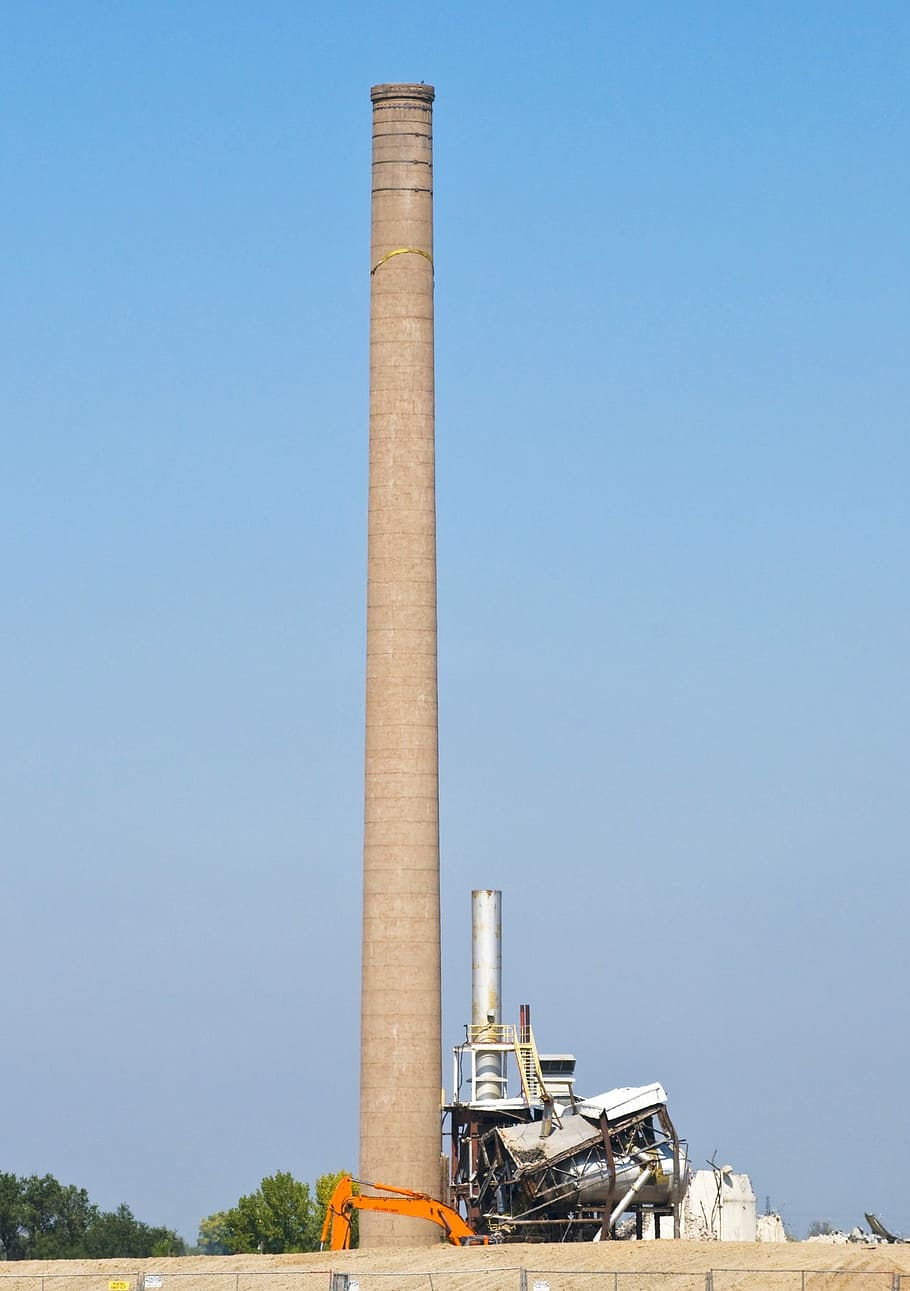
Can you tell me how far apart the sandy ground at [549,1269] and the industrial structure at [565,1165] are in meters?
4.48

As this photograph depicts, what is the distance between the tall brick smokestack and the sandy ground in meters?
3.71

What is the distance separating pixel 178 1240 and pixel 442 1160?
101 meters

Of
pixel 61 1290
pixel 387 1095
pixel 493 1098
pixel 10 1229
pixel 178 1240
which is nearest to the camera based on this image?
pixel 61 1290

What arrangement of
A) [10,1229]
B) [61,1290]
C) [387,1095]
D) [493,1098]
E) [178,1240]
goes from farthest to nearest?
[178,1240] < [10,1229] < [493,1098] < [387,1095] < [61,1290]

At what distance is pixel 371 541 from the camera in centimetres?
6781

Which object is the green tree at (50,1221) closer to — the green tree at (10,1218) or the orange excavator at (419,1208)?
the green tree at (10,1218)

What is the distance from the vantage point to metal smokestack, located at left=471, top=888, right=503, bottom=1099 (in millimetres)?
72744

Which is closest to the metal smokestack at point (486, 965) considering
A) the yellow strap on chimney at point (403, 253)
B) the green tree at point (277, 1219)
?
the yellow strap on chimney at point (403, 253)

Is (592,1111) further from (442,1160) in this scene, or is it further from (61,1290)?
(61,1290)

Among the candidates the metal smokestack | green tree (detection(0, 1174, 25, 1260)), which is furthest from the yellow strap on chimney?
green tree (detection(0, 1174, 25, 1260))

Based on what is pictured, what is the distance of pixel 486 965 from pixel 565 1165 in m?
8.89

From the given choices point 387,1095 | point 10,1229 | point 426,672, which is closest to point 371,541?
point 426,672

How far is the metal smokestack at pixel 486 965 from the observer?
7274 cm

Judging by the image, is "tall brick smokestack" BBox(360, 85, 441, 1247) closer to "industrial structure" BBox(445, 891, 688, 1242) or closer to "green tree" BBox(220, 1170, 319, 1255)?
"industrial structure" BBox(445, 891, 688, 1242)
